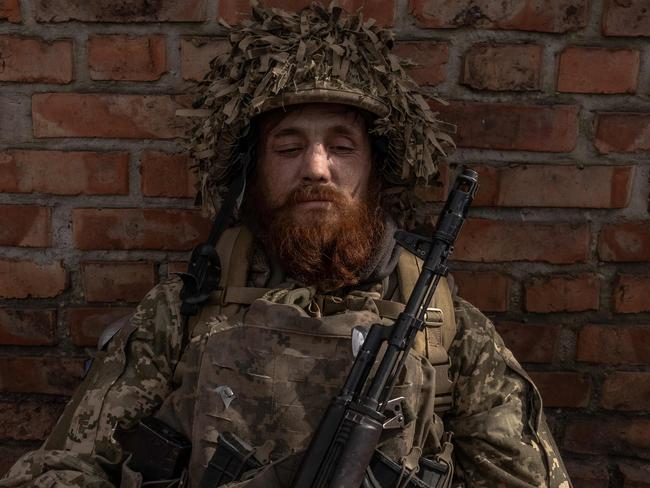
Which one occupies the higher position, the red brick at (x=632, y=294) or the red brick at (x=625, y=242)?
the red brick at (x=625, y=242)

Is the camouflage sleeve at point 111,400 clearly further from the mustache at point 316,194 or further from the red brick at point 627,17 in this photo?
the red brick at point 627,17

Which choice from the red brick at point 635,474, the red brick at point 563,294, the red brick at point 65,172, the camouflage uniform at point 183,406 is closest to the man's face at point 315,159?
the camouflage uniform at point 183,406

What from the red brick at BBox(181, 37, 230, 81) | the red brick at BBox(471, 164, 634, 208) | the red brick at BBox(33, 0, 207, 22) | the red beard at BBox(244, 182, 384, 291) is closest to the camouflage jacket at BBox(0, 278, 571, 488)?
the red beard at BBox(244, 182, 384, 291)

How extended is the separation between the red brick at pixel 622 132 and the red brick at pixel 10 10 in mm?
1271

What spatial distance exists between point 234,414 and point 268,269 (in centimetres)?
33

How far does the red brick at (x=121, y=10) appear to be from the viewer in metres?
1.50

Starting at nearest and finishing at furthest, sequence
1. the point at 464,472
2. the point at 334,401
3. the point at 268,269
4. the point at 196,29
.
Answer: the point at 334,401
the point at 464,472
the point at 268,269
the point at 196,29

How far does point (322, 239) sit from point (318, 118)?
23 centimetres

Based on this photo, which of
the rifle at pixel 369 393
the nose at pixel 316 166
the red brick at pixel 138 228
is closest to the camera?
the rifle at pixel 369 393

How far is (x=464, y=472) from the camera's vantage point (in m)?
1.28

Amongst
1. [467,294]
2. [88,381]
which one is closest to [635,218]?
[467,294]

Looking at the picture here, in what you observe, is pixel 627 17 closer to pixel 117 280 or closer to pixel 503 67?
pixel 503 67

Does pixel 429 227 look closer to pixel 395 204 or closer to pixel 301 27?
pixel 395 204

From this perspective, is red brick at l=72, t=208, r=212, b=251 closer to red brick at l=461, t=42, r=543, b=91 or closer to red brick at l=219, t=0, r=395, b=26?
red brick at l=219, t=0, r=395, b=26
